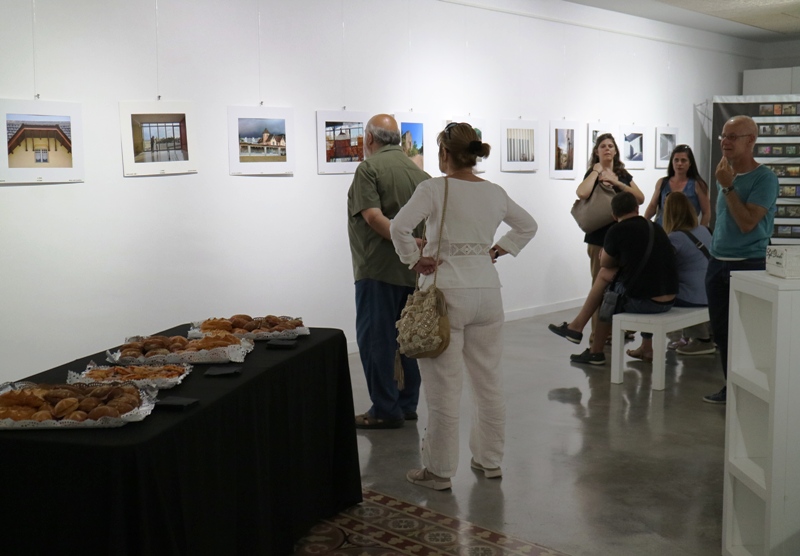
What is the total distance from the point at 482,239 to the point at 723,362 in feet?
9.09

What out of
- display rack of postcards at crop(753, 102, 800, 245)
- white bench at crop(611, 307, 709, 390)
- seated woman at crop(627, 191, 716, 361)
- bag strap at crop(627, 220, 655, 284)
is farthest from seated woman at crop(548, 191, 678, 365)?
display rack of postcards at crop(753, 102, 800, 245)

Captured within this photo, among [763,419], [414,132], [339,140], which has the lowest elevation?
[763,419]

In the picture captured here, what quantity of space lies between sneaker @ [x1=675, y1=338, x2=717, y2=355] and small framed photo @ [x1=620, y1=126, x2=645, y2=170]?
424cm

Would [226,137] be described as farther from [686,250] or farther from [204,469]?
[204,469]

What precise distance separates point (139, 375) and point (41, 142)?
319 centimetres

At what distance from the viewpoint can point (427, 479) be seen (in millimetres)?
4547

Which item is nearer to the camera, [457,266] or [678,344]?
[457,266]

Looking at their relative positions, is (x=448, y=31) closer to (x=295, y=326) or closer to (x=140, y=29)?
(x=140, y=29)

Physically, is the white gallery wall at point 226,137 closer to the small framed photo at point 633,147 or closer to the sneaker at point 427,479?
the small framed photo at point 633,147

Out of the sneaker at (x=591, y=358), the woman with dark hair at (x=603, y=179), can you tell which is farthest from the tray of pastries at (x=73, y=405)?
the woman with dark hair at (x=603, y=179)

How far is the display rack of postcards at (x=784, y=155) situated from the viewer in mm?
12773

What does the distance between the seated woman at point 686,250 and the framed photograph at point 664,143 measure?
504 cm

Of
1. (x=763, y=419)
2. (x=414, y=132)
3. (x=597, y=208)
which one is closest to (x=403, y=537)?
(x=763, y=419)

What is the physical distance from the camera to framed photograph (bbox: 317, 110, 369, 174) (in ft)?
25.5
